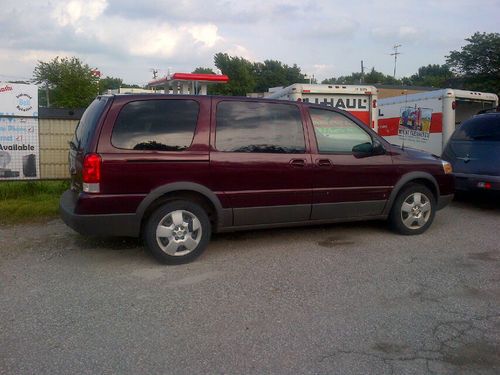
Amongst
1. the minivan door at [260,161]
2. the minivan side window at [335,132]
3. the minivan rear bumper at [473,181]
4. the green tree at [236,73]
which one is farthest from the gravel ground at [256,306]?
the green tree at [236,73]

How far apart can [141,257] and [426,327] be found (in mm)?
3074

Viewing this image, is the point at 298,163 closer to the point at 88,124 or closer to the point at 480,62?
the point at 88,124

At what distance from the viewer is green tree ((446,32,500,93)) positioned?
3484cm

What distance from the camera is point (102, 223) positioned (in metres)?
4.86

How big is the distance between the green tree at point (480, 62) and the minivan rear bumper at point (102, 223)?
1390 inches

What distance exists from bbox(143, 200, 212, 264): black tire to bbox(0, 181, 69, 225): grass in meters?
2.93

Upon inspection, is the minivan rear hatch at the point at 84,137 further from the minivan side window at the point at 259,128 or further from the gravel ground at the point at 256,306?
the minivan side window at the point at 259,128

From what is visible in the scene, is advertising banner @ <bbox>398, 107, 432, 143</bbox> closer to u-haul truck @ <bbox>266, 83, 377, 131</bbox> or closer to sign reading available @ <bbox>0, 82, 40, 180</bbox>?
u-haul truck @ <bbox>266, 83, 377, 131</bbox>

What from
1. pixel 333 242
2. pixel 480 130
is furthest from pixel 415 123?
pixel 333 242

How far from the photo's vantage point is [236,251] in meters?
5.64

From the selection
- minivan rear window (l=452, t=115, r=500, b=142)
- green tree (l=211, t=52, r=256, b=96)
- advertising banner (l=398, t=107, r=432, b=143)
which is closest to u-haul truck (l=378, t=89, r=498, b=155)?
advertising banner (l=398, t=107, r=432, b=143)

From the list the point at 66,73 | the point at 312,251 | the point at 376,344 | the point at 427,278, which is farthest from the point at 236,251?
the point at 66,73

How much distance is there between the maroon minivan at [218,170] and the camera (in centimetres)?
485

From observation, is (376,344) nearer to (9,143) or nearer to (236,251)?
(236,251)
